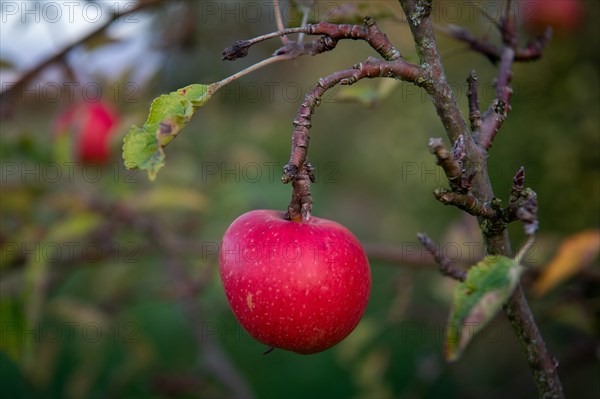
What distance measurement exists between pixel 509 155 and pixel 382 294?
2.27 m

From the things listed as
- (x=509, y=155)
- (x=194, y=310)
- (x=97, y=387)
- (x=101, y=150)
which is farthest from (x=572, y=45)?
(x=97, y=387)

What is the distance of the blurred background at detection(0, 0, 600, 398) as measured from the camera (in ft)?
5.31

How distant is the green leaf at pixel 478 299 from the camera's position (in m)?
0.53

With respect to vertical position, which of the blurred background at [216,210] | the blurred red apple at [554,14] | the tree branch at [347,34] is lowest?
the blurred background at [216,210]

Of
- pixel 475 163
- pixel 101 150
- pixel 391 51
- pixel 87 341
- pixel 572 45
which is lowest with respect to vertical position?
pixel 87 341

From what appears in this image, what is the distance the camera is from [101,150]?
216cm

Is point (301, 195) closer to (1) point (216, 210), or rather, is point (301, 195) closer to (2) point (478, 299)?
(2) point (478, 299)

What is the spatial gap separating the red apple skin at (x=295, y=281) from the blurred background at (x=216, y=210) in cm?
29

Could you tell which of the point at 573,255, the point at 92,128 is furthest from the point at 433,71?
the point at 92,128

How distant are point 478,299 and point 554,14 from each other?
4.49ft

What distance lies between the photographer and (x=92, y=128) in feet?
6.93

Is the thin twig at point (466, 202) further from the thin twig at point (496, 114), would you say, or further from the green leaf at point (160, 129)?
the green leaf at point (160, 129)

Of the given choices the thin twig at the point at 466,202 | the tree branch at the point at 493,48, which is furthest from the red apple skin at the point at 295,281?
the tree branch at the point at 493,48

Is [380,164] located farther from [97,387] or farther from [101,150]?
[97,387]
